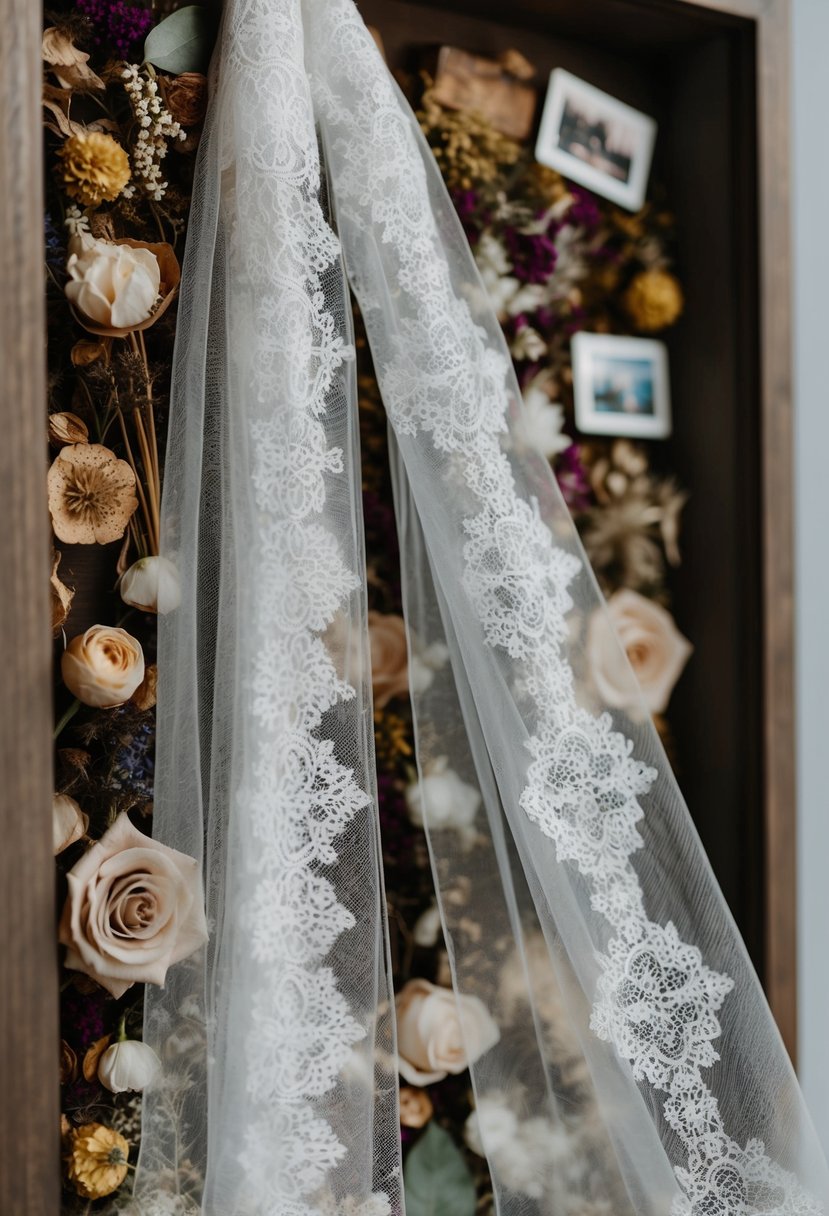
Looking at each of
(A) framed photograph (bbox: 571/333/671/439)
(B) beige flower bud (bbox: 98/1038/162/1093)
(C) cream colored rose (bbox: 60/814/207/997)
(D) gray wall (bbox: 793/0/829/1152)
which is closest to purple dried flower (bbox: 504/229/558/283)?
(A) framed photograph (bbox: 571/333/671/439)

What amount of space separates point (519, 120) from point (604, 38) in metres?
0.16

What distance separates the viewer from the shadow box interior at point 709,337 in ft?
4.17

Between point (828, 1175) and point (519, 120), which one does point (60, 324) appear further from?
point (828, 1175)

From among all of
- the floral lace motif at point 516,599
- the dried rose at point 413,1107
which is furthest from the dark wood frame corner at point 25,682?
the dried rose at point 413,1107

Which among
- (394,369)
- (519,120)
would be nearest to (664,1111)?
(394,369)

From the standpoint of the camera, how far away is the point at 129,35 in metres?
1.01

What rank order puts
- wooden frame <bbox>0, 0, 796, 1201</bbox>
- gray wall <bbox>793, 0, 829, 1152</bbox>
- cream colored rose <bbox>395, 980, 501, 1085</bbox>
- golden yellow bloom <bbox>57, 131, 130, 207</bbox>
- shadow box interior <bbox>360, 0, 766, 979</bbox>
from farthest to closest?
gray wall <bbox>793, 0, 829, 1152</bbox>, shadow box interior <bbox>360, 0, 766, 979</bbox>, cream colored rose <bbox>395, 980, 501, 1085</bbox>, golden yellow bloom <bbox>57, 131, 130, 207</bbox>, wooden frame <bbox>0, 0, 796, 1201</bbox>

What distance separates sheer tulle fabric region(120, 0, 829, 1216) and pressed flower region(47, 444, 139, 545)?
2.4 inches

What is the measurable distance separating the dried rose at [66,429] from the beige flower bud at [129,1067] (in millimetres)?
548

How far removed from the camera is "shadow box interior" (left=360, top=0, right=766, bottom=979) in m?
1.27

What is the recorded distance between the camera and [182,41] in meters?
1.03

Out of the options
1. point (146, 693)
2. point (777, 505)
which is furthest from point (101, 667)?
point (777, 505)

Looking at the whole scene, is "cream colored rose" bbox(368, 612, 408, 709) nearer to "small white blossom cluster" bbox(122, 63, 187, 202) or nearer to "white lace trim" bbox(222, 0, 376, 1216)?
"white lace trim" bbox(222, 0, 376, 1216)

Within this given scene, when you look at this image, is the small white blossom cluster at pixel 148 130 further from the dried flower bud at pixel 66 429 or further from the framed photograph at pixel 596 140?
the framed photograph at pixel 596 140
